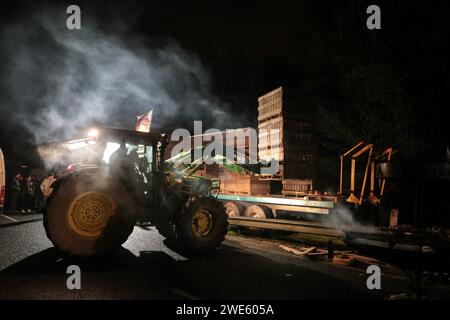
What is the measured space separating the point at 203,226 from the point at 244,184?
5.15 m

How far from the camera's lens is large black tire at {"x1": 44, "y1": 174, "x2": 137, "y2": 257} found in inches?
209

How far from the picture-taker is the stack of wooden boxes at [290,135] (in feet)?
39.1

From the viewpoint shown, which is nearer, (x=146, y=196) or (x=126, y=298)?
(x=126, y=298)

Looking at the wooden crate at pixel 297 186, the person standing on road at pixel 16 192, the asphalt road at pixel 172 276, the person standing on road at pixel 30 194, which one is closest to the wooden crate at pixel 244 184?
the wooden crate at pixel 297 186

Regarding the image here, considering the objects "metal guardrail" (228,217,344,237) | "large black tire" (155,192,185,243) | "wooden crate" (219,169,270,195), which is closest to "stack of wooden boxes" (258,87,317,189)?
"wooden crate" (219,169,270,195)

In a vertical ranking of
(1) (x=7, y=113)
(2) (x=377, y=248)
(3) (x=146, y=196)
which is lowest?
(2) (x=377, y=248)

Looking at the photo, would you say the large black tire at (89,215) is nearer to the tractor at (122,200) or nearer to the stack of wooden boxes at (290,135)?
the tractor at (122,200)

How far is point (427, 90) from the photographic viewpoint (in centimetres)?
1452

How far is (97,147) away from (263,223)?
477 cm

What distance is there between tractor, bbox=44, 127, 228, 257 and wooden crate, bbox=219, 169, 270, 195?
4.28 metres

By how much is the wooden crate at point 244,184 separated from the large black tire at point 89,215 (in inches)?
254

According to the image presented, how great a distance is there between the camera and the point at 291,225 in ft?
26.8

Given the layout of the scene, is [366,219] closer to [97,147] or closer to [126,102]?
[97,147]

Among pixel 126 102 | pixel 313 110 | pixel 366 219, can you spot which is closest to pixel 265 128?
pixel 313 110
